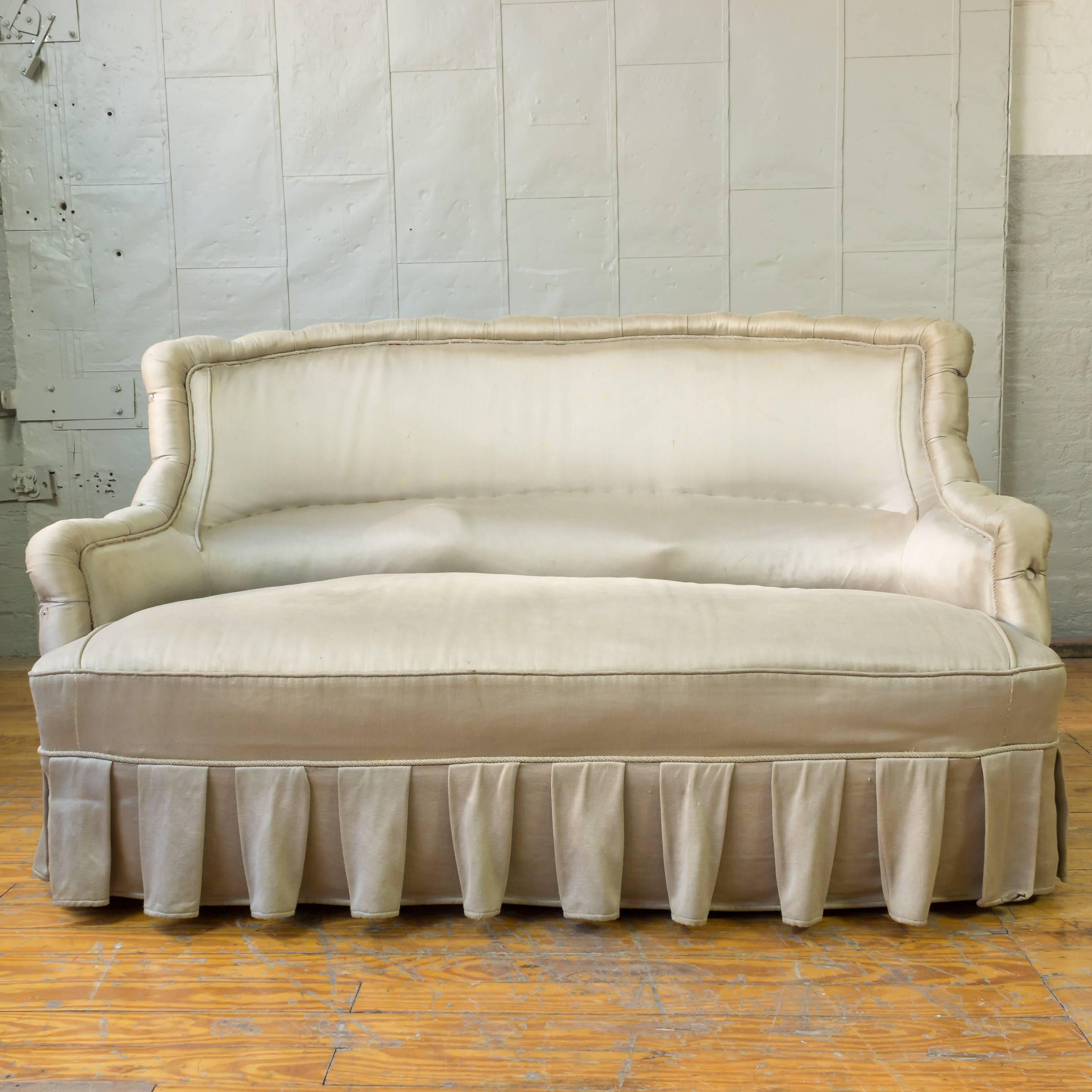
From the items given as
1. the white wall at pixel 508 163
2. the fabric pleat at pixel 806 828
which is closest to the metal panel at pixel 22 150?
the white wall at pixel 508 163

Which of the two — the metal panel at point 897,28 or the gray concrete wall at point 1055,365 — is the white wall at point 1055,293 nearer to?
the gray concrete wall at point 1055,365

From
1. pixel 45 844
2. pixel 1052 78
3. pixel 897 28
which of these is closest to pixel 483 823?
pixel 45 844

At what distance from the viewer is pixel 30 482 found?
3.13m

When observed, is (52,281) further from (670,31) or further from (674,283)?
(670,31)

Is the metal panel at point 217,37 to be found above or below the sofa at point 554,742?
above

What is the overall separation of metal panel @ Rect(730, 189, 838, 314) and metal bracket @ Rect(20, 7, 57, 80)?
7.22 ft

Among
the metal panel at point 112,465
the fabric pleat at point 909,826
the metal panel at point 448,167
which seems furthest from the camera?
the metal panel at point 112,465

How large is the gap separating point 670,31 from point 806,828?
2417 millimetres

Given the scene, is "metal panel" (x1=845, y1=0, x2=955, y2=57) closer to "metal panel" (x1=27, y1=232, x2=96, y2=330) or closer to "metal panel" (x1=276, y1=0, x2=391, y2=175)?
"metal panel" (x1=276, y1=0, x2=391, y2=175)

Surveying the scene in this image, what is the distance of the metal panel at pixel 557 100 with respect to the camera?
9.23 ft

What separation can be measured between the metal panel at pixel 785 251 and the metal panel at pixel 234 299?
4.70ft

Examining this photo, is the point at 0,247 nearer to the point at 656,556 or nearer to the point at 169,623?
the point at 169,623

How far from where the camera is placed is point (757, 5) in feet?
9.13

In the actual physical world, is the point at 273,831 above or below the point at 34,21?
below
